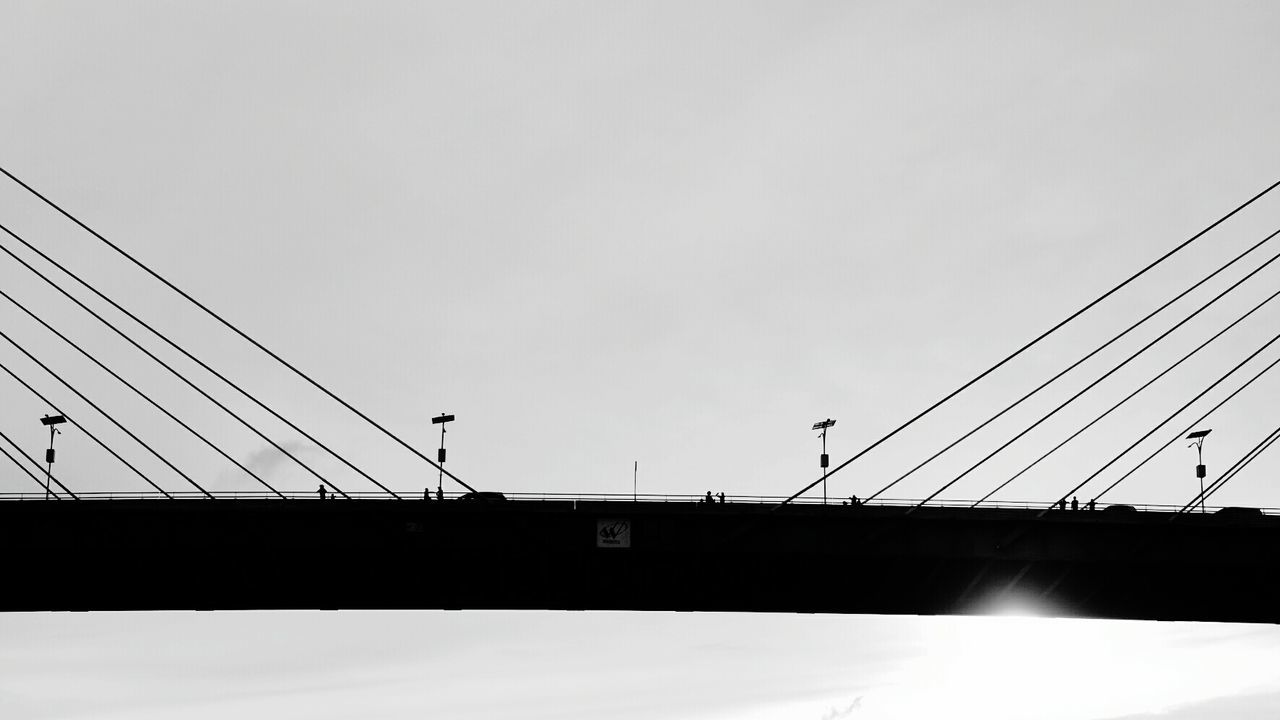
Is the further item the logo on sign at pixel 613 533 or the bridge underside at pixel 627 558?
the logo on sign at pixel 613 533

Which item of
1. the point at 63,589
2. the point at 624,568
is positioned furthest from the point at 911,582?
the point at 63,589

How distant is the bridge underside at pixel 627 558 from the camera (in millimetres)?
66812

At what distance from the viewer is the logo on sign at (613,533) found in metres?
67.2

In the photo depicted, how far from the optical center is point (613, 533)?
67.4 m

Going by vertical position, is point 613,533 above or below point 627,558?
above

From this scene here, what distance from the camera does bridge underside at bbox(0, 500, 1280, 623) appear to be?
66812mm

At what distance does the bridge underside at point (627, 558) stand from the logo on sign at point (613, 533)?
0.22 feet

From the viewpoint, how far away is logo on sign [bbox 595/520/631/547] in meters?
67.2

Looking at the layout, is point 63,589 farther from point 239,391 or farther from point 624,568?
point 624,568

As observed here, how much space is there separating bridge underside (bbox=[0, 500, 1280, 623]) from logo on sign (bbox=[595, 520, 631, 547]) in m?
0.07

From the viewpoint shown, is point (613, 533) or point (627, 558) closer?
point (613, 533)

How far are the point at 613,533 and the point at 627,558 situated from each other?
5.22 feet

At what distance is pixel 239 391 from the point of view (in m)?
67.8

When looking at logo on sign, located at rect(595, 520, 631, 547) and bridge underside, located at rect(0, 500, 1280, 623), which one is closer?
bridge underside, located at rect(0, 500, 1280, 623)
